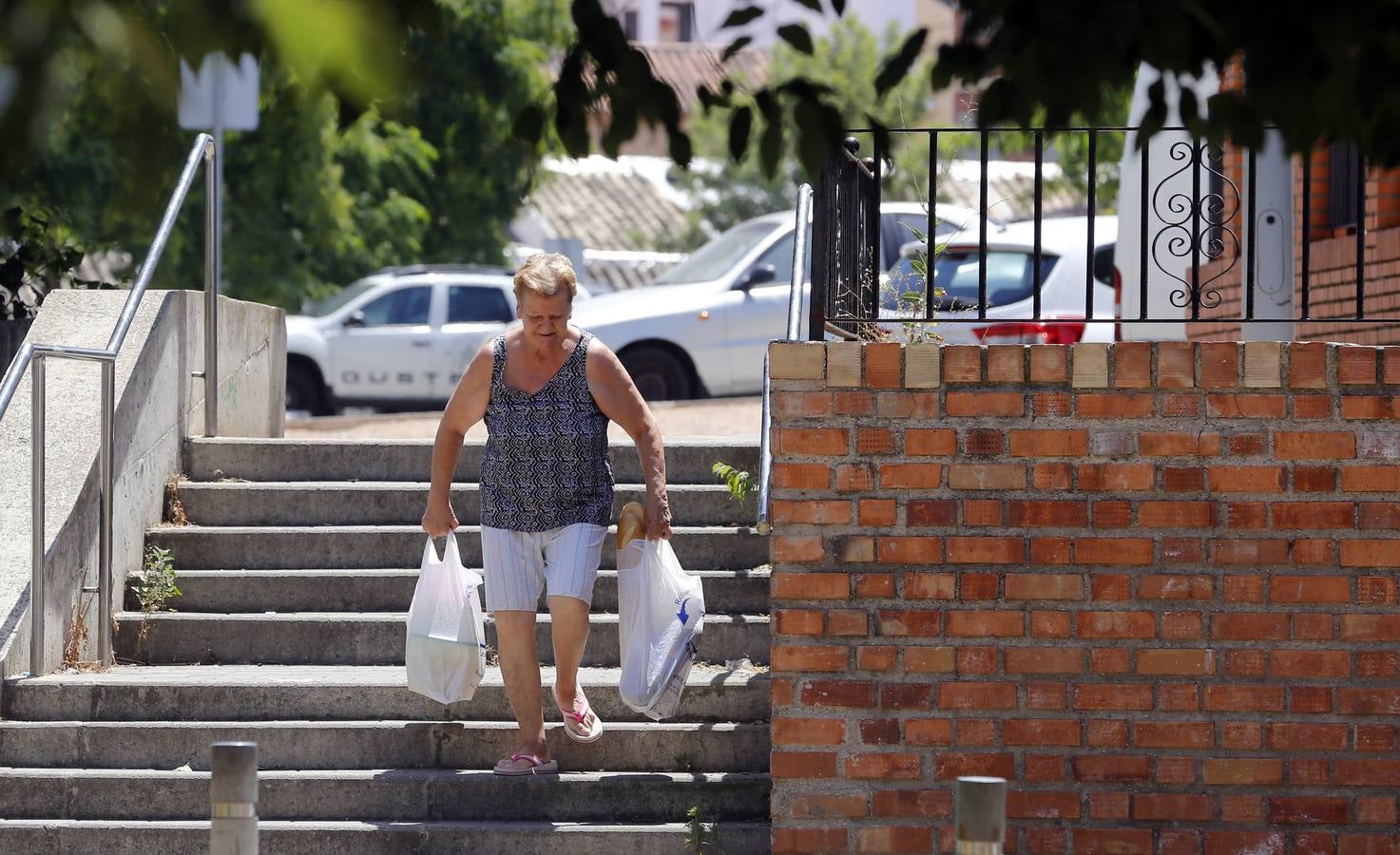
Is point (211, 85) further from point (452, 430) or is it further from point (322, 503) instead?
point (322, 503)

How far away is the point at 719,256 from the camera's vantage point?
14055mm

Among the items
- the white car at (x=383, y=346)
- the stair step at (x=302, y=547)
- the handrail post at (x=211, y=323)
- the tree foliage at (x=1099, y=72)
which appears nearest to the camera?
the tree foliage at (x=1099, y=72)

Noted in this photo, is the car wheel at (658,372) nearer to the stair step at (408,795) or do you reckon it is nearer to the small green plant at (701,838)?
the stair step at (408,795)

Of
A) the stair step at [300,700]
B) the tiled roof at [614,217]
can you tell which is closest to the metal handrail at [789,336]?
the stair step at [300,700]

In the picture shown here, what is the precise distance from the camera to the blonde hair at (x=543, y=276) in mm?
5785

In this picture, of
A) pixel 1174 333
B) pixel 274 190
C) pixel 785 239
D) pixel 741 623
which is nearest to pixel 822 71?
pixel 274 190

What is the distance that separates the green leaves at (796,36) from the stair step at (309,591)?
4373mm

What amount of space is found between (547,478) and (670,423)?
6198mm

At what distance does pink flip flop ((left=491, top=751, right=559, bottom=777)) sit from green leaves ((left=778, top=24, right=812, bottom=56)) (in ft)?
11.7

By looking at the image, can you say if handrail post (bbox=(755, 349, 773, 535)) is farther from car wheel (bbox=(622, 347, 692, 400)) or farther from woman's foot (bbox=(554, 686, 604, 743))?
car wheel (bbox=(622, 347, 692, 400))

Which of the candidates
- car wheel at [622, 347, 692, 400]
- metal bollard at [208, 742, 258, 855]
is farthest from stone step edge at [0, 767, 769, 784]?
car wheel at [622, 347, 692, 400]

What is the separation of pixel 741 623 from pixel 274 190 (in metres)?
15.6

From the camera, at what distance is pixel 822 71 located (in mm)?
33062

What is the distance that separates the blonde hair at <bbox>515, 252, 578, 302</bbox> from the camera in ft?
19.0
